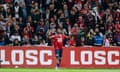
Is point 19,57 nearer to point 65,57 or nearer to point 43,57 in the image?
point 43,57

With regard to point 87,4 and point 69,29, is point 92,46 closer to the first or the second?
point 69,29

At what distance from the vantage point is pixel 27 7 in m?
26.4

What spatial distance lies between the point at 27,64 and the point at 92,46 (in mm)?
3248

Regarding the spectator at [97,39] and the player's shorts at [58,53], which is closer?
the player's shorts at [58,53]

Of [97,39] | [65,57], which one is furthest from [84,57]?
[97,39]

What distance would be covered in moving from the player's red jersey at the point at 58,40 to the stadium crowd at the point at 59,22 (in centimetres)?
129

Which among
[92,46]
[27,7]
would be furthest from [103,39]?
[27,7]

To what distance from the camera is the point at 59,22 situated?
2541cm

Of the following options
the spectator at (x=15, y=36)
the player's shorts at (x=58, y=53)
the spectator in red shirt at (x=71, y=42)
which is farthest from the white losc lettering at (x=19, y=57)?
the spectator in red shirt at (x=71, y=42)

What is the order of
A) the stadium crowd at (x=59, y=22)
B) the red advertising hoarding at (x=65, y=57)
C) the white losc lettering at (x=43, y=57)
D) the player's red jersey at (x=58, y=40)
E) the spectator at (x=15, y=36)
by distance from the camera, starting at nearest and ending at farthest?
the player's red jersey at (x=58, y=40), the red advertising hoarding at (x=65, y=57), the white losc lettering at (x=43, y=57), the spectator at (x=15, y=36), the stadium crowd at (x=59, y=22)

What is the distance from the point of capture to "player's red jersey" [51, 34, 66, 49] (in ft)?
75.4

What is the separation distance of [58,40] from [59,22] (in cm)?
254

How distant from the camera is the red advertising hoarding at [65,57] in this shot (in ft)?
77.8

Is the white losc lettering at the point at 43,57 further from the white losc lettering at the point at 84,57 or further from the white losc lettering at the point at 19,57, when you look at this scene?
the white losc lettering at the point at 84,57
